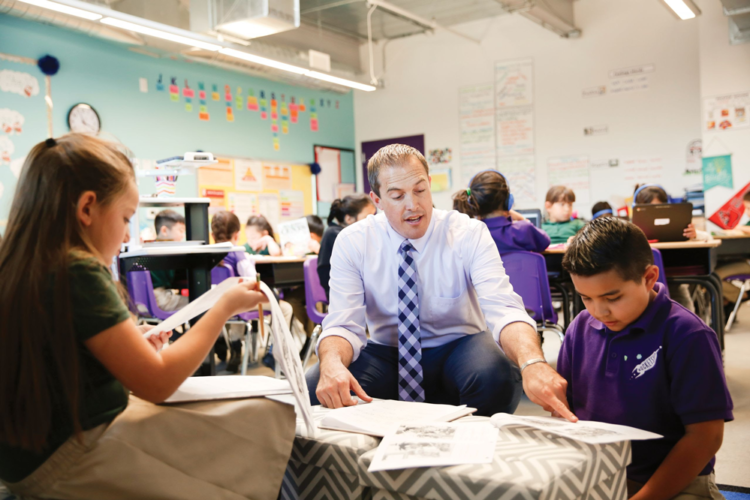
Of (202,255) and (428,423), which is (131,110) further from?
(428,423)

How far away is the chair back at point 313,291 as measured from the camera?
3.51m

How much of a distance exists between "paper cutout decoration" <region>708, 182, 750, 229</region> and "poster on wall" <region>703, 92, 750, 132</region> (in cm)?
59

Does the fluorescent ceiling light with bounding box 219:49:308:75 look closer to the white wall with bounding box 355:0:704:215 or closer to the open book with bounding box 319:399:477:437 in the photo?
the white wall with bounding box 355:0:704:215

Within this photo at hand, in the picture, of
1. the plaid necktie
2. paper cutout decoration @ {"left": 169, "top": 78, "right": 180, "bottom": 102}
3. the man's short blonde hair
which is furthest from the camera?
paper cutout decoration @ {"left": 169, "top": 78, "right": 180, "bottom": 102}

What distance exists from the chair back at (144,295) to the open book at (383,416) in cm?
255

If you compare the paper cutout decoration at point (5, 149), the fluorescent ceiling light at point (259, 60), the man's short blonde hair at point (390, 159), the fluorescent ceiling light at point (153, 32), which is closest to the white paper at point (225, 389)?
the man's short blonde hair at point (390, 159)

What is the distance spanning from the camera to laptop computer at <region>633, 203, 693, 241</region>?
3.33 metres

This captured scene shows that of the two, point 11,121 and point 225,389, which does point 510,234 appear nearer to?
point 225,389

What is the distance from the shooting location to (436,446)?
3.29ft

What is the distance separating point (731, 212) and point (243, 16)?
4.78 metres

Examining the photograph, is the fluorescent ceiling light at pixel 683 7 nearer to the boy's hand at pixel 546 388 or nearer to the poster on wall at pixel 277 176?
the poster on wall at pixel 277 176

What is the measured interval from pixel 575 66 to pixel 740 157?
83.1 inches

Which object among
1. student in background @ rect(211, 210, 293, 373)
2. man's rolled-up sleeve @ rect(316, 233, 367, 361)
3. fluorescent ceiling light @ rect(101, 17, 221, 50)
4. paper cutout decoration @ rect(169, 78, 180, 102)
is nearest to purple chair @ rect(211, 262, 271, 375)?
student in background @ rect(211, 210, 293, 373)

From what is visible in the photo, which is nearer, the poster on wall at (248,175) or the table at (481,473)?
the table at (481,473)
